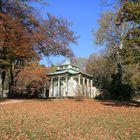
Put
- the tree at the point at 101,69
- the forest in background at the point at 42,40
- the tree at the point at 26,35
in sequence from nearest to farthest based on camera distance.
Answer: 1. the forest in background at the point at 42,40
2. the tree at the point at 26,35
3. the tree at the point at 101,69

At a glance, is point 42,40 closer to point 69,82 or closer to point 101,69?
point 69,82

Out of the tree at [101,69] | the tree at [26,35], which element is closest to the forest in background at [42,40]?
the tree at [26,35]

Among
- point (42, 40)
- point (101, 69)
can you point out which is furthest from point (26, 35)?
point (101, 69)

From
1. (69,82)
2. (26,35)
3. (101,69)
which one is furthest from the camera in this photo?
(101,69)

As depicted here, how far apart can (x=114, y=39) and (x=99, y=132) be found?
29218 millimetres

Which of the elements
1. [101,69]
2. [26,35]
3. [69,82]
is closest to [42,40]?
[26,35]

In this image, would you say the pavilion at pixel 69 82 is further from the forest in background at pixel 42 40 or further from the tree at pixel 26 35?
the tree at pixel 26 35

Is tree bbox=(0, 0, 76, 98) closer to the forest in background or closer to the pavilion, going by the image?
the forest in background

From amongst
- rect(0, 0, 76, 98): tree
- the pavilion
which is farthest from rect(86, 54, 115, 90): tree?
rect(0, 0, 76, 98): tree

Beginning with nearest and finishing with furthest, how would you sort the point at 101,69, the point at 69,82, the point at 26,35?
1. the point at 26,35
2. the point at 69,82
3. the point at 101,69

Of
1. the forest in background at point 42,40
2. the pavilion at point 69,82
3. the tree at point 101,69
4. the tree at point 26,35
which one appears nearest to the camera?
the forest in background at point 42,40

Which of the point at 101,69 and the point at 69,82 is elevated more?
the point at 101,69

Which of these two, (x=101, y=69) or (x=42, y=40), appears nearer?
(x=42, y=40)

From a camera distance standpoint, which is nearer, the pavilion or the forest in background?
the forest in background
